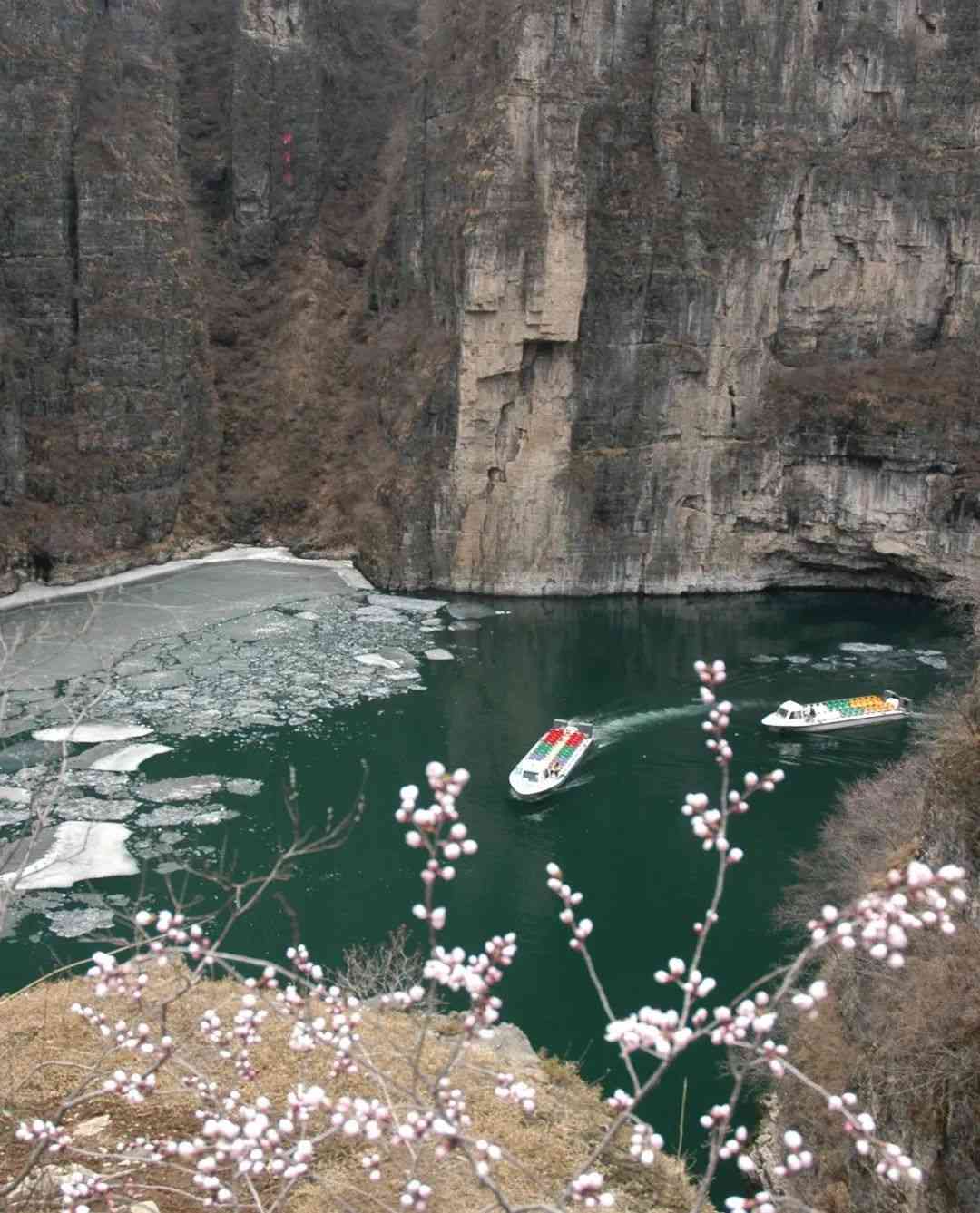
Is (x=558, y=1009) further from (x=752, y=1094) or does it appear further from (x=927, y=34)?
(x=927, y=34)

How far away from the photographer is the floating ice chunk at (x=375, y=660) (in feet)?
167

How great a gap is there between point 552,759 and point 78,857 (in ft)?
49.2

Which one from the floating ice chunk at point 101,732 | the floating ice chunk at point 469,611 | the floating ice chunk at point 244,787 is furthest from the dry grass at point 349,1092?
the floating ice chunk at point 469,611

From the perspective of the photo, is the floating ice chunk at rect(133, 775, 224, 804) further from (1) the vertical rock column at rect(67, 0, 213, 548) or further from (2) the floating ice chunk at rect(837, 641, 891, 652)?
(1) the vertical rock column at rect(67, 0, 213, 548)

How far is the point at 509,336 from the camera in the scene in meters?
61.8

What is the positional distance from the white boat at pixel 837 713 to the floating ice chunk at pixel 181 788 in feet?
64.7

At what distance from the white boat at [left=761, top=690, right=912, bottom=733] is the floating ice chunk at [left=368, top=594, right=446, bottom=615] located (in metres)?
19.3

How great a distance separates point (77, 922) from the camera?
29953 mm

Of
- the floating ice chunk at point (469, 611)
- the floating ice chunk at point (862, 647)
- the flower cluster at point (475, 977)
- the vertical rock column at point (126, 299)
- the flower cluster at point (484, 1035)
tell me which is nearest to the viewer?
the flower cluster at point (484, 1035)

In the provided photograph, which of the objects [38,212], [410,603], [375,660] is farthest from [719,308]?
[38,212]

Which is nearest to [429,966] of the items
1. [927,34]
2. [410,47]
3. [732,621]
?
[732,621]

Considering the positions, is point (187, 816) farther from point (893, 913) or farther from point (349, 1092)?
point (893, 913)

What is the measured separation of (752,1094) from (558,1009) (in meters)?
4.69

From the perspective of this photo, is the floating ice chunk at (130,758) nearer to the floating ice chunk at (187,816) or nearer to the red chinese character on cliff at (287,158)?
the floating ice chunk at (187,816)
